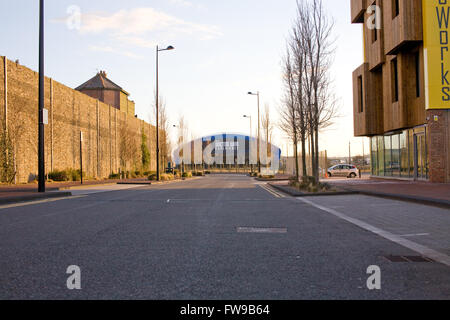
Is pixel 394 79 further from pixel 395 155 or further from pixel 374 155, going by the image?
pixel 374 155

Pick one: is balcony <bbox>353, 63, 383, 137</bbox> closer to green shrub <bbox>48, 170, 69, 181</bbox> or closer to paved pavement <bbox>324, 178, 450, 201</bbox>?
paved pavement <bbox>324, 178, 450, 201</bbox>

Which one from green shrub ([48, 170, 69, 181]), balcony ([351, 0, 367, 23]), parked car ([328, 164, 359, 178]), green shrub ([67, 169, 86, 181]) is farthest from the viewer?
parked car ([328, 164, 359, 178])

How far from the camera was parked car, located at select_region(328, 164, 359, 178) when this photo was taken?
43.7m

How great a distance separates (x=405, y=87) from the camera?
27.6 m

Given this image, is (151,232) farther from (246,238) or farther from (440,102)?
(440,102)

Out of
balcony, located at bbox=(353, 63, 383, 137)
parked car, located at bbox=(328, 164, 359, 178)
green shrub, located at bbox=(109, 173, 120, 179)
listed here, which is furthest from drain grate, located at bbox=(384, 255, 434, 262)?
green shrub, located at bbox=(109, 173, 120, 179)

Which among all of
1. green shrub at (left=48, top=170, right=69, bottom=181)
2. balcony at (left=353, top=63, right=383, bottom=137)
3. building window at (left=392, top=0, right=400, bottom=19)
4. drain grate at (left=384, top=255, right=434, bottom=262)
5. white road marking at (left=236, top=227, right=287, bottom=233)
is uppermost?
building window at (left=392, top=0, right=400, bottom=19)

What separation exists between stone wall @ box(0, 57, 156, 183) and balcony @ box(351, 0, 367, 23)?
81.5 feet

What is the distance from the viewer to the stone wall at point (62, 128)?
26.5 m

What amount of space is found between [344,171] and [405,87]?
699 inches

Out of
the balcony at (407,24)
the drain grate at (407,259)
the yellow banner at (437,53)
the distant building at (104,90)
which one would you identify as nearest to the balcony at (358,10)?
the balcony at (407,24)

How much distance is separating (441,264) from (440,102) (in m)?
21.2

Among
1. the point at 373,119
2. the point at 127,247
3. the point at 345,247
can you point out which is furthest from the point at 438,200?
the point at 373,119

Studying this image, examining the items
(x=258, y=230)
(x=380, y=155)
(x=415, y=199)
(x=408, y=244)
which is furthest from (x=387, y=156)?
(x=408, y=244)
